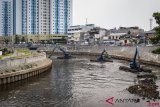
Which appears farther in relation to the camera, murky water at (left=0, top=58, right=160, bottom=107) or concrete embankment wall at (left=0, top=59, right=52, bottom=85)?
concrete embankment wall at (left=0, top=59, right=52, bottom=85)

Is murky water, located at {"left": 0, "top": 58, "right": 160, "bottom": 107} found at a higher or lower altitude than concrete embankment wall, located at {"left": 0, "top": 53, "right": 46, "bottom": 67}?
lower

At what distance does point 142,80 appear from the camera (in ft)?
217

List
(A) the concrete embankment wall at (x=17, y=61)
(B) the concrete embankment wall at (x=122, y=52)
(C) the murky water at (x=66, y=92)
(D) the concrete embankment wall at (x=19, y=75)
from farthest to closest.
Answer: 1. (B) the concrete embankment wall at (x=122, y=52)
2. (A) the concrete embankment wall at (x=17, y=61)
3. (D) the concrete embankment wall at (x=19, y=75)
4. (C) the murky water at (x=66, y=92)

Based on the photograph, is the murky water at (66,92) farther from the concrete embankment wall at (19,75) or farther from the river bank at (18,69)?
the river bank at (18,69)

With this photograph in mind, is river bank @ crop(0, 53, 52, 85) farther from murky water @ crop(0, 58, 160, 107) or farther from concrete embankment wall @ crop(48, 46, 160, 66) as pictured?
concrete embankment wall @ crop(48, 46, 160, 66)

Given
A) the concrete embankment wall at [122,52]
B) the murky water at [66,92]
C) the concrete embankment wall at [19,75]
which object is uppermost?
the concrete embankment wall at [122,52]

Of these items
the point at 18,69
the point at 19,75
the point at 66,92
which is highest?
the point at 18,69

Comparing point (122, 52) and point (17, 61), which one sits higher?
point (17, 61)

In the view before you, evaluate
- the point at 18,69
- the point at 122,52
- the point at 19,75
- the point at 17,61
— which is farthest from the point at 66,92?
the point at 122,52

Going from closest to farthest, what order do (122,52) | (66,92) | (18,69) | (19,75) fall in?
(66,92)
(19,75)
(18,69)
(122,52)

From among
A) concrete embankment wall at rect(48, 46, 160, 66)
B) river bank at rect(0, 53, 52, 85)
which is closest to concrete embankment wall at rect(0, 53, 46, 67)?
river bank at rect(0, 53, 52, 85)

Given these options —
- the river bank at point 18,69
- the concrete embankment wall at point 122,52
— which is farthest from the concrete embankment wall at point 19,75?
the concrete embankment wall at point 122,52

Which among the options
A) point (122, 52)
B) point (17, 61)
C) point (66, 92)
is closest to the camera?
point (66, 92)

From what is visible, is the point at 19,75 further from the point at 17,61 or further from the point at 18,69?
the point at 17,61
